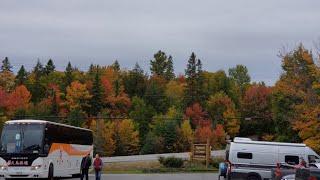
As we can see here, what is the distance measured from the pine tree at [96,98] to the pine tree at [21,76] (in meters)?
23.2

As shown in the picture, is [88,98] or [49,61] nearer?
[88,98]

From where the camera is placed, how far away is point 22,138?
3278 centimetres

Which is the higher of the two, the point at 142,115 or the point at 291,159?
the point at 142,115

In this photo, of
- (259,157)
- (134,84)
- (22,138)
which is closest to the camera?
(22,138)

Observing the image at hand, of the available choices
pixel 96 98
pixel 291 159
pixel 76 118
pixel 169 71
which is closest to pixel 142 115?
pixel 96 98

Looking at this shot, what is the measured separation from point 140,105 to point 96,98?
10074 millimetres

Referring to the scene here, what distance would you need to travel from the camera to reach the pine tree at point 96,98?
128750 mm

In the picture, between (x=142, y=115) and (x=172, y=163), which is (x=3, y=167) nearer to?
(x=172, y=163)

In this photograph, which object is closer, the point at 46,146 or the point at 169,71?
the point at 46,146

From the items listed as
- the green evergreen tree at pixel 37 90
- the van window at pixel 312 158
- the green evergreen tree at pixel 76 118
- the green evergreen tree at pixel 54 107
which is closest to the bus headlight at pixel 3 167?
the van window at pixel 312 158

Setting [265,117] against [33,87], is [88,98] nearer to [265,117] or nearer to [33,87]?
[33,87]

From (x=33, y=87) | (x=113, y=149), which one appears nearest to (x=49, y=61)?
(x=33, y=87)

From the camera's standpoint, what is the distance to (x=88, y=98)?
12875 centimetres

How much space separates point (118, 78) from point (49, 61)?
23.1m
